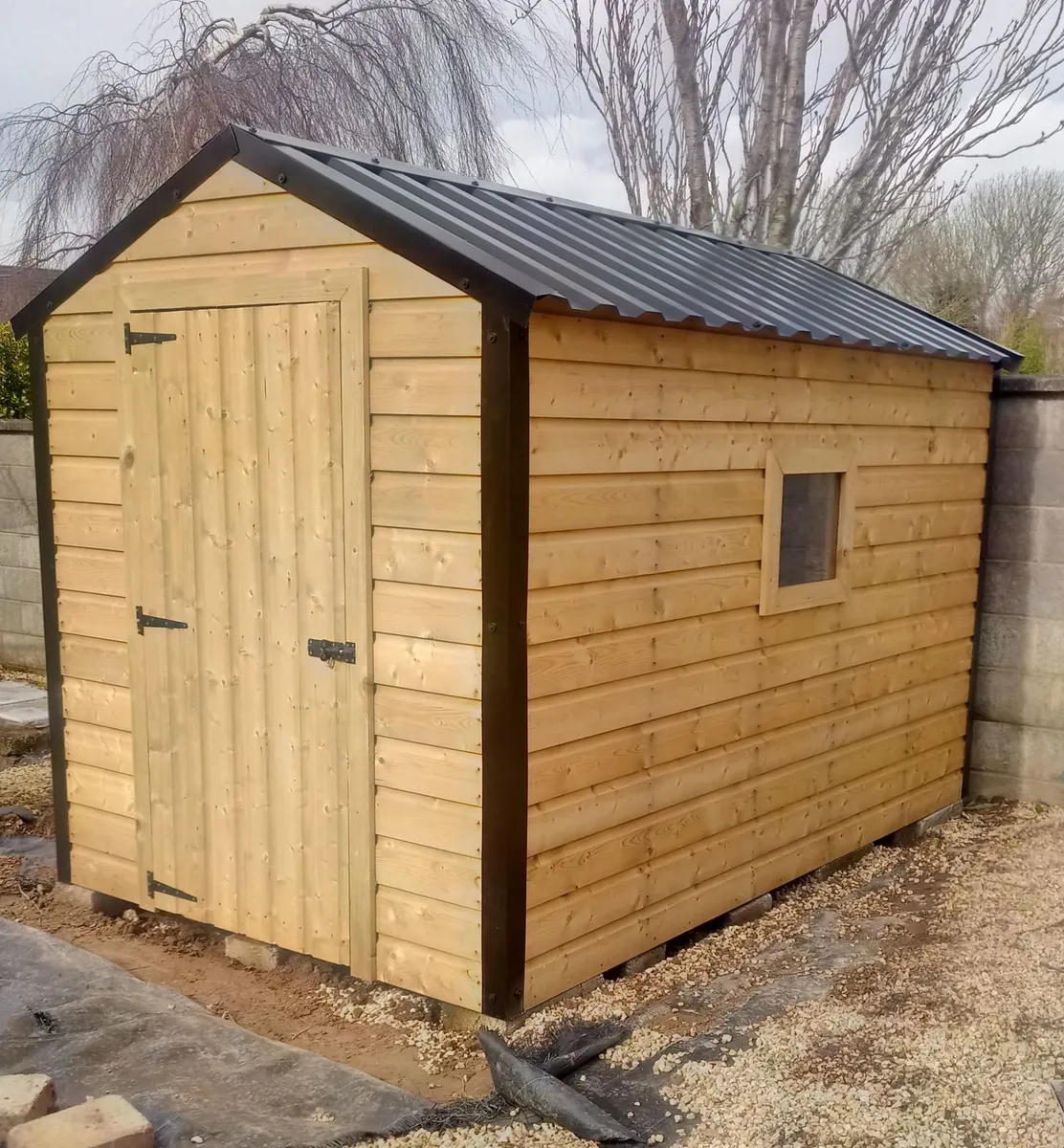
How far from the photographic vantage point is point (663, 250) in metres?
5.27

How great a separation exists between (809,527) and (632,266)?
4.50ft

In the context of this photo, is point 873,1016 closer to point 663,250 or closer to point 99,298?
point 663,250

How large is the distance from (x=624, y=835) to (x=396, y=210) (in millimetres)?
2285

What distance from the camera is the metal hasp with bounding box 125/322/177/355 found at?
437 cm

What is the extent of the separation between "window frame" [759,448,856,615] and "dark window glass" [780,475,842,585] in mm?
27

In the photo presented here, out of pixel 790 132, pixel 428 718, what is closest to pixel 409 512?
pixel 428 718

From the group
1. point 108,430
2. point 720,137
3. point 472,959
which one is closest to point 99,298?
point 108,430

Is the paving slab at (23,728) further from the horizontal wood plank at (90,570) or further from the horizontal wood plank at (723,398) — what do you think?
the horizontal wood plank at (723,398)

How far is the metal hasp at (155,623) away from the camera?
4.52 m

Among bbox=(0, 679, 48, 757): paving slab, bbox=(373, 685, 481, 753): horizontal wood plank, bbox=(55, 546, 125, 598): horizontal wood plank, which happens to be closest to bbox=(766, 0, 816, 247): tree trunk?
bbox=(0, 679, 48, 757): paving slab

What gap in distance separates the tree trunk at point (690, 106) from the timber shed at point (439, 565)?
7.01m

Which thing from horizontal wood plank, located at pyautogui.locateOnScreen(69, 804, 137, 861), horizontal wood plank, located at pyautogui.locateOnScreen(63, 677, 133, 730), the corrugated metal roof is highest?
the corrugated metal roof

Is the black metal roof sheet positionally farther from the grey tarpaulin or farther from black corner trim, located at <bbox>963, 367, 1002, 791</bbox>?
the grey tarpaulin

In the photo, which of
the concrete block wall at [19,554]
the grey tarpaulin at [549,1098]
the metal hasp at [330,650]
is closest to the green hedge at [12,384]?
the concrete block wall at [19,554]
